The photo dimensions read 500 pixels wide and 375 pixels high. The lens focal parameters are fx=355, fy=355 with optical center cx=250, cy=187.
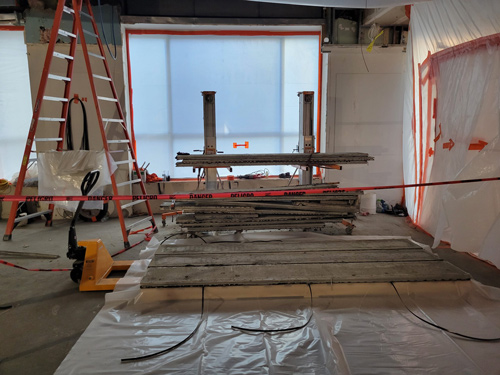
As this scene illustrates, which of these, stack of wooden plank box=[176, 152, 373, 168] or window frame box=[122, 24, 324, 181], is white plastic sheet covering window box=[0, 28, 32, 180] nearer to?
window frame box=[122, 24, 324, 181]

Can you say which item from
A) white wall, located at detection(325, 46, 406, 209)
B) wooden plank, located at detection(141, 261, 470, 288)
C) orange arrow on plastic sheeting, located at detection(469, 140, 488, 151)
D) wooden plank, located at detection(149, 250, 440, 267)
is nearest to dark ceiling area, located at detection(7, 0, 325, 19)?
white wall, located at detection(325, 46, 406, 209)

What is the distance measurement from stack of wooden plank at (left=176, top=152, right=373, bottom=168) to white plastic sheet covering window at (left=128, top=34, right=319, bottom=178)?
5.87ft

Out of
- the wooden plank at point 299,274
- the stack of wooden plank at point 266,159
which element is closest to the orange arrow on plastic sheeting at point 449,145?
the stack of wooden plank at point 266,159

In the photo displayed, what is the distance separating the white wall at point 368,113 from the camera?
208 inches

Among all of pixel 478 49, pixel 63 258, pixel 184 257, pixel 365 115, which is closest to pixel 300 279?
pixel 184 257

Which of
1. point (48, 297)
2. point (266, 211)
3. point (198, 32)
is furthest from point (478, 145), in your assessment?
point (198, 32)

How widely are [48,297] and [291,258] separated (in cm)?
185

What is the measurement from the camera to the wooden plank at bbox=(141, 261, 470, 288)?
95.7 inches

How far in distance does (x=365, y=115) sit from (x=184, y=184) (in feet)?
9.70

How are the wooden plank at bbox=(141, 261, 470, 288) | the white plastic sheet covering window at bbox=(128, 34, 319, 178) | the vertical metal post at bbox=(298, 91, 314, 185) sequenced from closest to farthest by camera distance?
the wooden plank at bbox=(141, 261, 470, 288)
the vertical metal post at bbox=(298, 91, 314, 185)
the white plastic sheet covering window at bbox=(128, 34, 319, 178)

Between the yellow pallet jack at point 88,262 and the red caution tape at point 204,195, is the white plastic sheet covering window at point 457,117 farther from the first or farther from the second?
the yellow pallet jack at point 88,262

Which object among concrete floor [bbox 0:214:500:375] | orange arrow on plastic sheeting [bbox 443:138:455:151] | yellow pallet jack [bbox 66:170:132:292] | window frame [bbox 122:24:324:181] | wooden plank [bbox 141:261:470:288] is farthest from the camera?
window frame [bbox 122:24:324:181]

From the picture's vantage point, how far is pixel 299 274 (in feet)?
8.28

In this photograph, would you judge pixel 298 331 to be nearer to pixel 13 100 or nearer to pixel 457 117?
pixel 457 117
